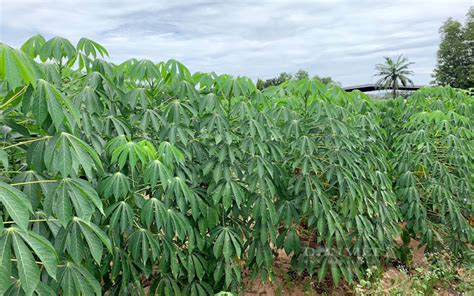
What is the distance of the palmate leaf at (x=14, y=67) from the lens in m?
1.05

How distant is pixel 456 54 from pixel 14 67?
117ft

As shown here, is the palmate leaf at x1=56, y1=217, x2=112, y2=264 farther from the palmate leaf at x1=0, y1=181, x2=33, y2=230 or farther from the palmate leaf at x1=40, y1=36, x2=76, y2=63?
the palmate leaf at x1=40, y1=36, x2=76, y2=63

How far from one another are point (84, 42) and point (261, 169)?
124 centimetres

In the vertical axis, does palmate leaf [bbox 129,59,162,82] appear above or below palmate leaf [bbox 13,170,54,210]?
above

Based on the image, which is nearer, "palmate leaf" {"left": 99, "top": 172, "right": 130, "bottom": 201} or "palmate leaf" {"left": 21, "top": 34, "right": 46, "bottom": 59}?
"palmate leaf" {"left": 99, "top": 172, "right": 130, "bottom": 201}

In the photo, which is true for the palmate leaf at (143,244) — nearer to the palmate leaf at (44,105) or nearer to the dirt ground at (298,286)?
the palmate leaf at (44,105)

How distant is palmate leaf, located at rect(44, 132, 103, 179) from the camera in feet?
3.92

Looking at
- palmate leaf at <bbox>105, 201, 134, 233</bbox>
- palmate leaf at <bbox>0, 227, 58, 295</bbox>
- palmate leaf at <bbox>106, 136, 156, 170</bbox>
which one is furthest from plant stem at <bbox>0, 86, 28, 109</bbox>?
palmate leaf at <bbox>105, 201, 134, 233</bbox>

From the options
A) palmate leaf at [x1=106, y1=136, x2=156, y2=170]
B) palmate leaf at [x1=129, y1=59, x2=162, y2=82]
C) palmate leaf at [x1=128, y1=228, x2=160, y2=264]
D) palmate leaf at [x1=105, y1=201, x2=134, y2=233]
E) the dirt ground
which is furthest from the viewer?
the dirt ground

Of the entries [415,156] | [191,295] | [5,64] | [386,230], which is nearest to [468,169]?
[415,156]

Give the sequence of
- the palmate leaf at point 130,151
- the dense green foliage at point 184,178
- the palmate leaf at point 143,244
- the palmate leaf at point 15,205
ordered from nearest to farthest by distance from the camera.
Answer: the palmate leaf at point 15,205 < the dense green foliage at point 184,178 < the palmate leaf at point 130,151 < the palmate leaf at point 143,244

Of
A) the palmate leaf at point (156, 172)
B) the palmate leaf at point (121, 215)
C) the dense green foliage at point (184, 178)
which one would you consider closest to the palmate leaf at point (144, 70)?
the dense green foliage at point (184, 178)

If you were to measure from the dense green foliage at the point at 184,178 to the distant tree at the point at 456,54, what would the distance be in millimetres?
31078

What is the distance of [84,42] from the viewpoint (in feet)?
6.75
